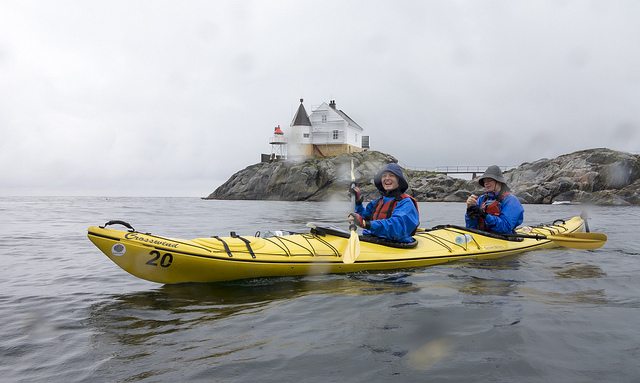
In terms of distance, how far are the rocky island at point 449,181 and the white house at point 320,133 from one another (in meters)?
3.16

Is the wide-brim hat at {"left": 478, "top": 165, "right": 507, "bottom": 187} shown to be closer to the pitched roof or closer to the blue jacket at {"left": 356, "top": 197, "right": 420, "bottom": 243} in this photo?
the blue jacket at {"left": 356, "top": 197, "right": 420, "bottom": 243}

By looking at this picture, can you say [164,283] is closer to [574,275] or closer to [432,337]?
[432,337]

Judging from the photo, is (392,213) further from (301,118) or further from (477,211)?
(301,118)

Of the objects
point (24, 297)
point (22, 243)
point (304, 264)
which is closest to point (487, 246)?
point (304, 264)

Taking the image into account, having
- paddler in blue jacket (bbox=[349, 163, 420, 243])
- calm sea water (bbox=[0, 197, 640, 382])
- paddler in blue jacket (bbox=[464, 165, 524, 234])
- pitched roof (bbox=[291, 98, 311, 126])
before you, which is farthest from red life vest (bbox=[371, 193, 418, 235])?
pitched roof (bbox=[291, 98, 311, 126])

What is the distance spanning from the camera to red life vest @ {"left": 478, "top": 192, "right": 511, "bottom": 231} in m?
8.88

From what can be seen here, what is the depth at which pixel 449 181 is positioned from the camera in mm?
49531

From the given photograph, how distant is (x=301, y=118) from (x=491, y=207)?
170 ft

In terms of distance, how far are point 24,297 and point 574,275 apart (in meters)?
7.91

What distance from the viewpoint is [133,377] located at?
10.9 feet

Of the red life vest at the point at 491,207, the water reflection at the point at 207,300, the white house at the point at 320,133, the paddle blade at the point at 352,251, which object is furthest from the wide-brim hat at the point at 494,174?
the white house at the point at 320,133

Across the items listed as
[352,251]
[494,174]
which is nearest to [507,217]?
[494,174]

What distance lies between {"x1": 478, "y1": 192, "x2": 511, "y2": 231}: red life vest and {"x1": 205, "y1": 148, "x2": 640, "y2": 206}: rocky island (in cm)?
2215

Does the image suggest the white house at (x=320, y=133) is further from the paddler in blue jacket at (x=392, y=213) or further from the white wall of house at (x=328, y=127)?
the paddler in blue jacket at (x=392, y=213)
